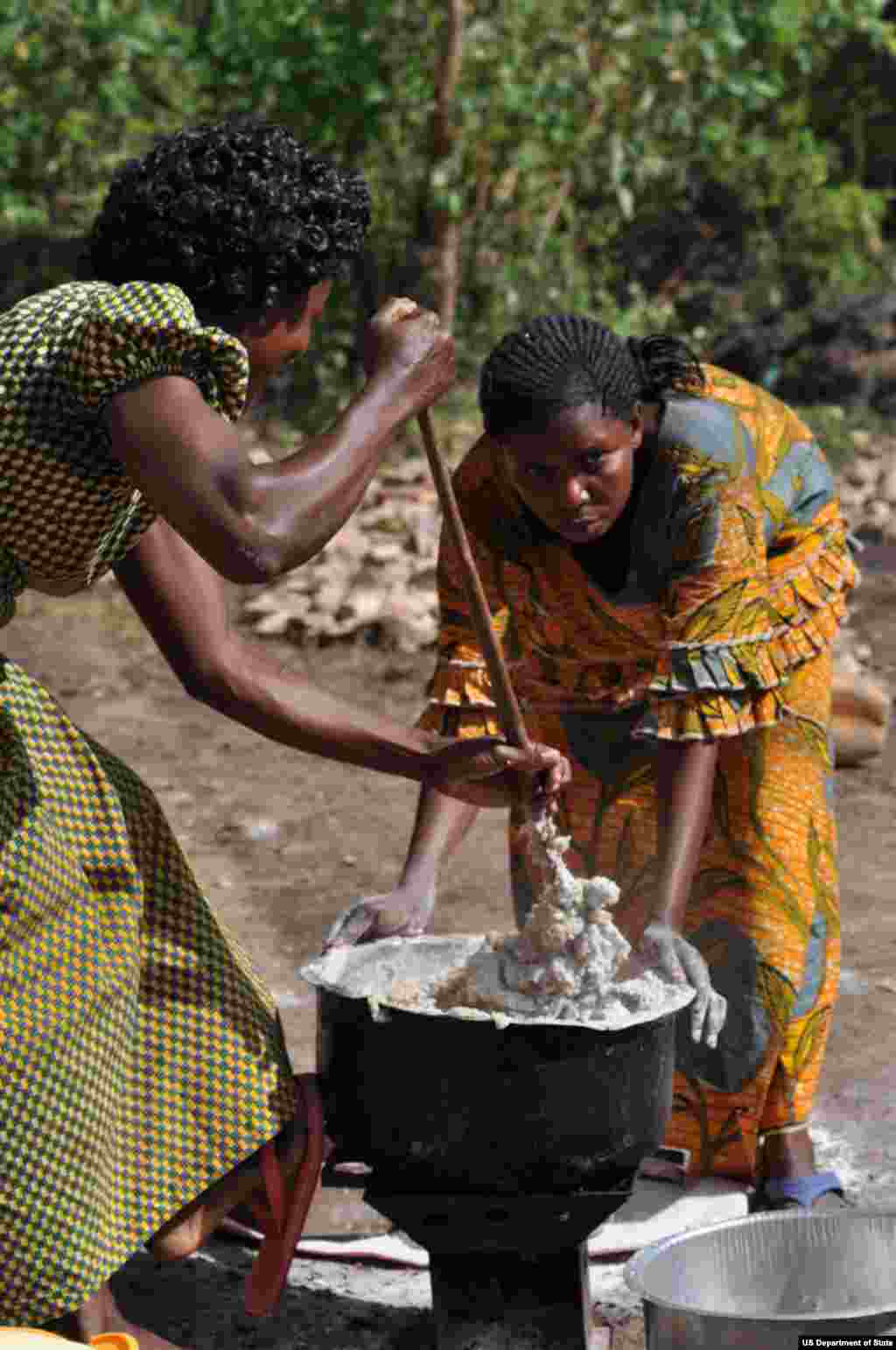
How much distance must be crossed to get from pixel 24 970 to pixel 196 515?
645 mm

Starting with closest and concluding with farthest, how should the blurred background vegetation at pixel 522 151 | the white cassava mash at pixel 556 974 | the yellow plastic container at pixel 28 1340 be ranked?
the yellow plastic container at pixel 28 1340 < the white cassava mash at pixel 556 974 < the blurred background vegetation at pixel 522 151

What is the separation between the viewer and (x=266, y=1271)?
3121 millimetres

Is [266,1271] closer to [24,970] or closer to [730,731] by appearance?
[24,970]

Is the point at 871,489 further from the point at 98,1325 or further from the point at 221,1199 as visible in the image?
the point at 98,1325

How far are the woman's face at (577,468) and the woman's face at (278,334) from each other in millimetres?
541

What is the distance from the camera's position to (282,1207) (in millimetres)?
3107

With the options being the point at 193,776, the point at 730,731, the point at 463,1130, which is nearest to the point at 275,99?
the point at 193,776

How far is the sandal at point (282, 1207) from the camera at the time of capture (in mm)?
3094

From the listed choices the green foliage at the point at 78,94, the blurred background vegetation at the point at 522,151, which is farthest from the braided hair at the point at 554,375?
the green foliage at the point at 78,94

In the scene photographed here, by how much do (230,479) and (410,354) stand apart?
36 cm

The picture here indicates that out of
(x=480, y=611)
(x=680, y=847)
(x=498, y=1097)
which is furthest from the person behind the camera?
(x=680, y=847)

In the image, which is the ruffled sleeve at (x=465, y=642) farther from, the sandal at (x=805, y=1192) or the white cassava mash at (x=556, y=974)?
the sandal at (x=805, y=1192)

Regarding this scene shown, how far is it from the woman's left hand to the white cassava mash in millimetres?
33

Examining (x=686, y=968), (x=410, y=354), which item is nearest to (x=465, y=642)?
(x=686, y=968)
